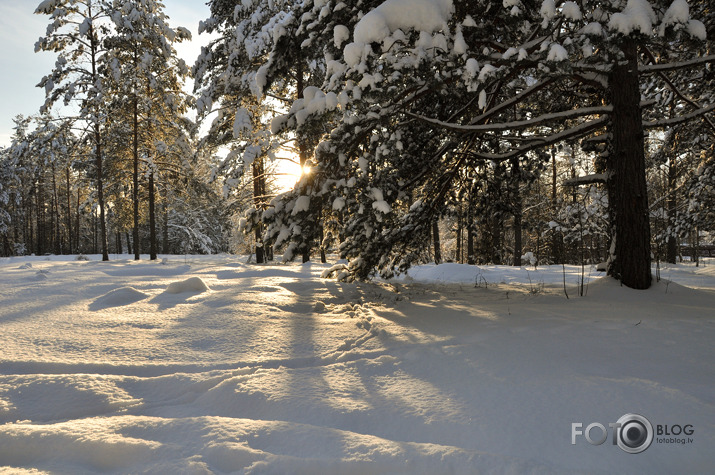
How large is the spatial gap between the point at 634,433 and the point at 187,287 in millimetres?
4776

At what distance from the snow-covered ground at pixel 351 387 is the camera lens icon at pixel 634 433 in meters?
0.04

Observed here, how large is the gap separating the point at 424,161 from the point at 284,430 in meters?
4.67

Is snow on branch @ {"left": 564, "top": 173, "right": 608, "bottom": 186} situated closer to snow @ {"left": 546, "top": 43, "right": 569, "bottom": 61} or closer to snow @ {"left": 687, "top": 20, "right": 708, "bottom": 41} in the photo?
snow @ {"left": 687, "top": 20, "right": 708, "bottom": 41}

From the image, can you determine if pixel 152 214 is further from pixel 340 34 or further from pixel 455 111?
Result: pixel 340 34

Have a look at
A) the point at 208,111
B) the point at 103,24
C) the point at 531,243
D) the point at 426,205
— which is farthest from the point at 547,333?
the point at 531,243

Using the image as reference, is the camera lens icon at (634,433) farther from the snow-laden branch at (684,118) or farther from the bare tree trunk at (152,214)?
the bare tree trunk at (152,214)

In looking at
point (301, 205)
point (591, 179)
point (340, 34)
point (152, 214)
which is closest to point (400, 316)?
point (301, 205)

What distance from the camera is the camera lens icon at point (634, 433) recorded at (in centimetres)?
147

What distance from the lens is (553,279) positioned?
269 inches

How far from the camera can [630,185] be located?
436 centimetres

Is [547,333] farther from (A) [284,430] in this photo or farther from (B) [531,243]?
(B) [531,243]

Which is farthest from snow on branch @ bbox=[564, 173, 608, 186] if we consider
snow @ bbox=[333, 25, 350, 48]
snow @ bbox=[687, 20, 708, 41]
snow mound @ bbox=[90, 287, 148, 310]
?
snow mound @ bbox=[90, 287, 148, 310]

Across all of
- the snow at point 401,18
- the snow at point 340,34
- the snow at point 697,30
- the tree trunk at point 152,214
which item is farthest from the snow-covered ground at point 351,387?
the tree trunk at point 152,214

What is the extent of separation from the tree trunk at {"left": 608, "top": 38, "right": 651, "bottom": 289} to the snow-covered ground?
1.89 ft
